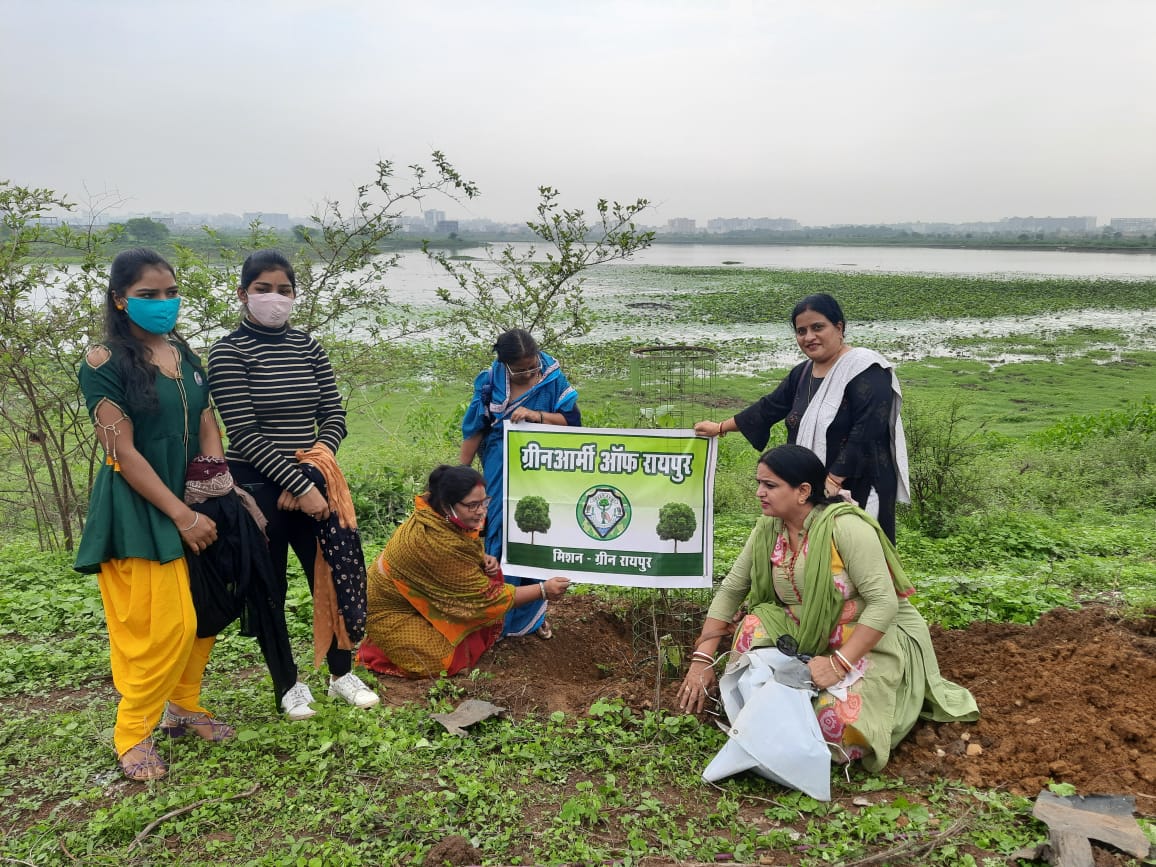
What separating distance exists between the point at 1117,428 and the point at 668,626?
825 centimetres

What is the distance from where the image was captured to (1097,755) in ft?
9.38

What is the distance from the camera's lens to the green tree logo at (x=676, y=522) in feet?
12.2

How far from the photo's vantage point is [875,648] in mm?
3072

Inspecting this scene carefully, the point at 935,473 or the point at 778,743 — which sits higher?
the point at 778,743

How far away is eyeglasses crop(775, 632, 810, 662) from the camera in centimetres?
307

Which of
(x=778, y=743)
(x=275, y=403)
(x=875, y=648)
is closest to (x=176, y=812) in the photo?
(x=275, y=403)

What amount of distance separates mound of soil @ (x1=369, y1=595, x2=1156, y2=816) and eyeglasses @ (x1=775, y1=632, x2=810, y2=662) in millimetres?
490

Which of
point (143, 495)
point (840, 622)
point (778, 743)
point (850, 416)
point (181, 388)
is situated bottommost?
point (778, 743)

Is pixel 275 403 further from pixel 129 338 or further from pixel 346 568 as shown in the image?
pixel 346 568

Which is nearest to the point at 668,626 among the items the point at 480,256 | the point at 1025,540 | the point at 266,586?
the point at 266,586

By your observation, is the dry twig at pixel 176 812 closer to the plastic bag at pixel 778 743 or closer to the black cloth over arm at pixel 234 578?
the black cloth over arm at pixel 234 578

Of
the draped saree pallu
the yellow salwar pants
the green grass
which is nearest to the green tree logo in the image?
the green grass

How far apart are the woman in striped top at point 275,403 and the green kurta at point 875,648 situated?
177 centimetres

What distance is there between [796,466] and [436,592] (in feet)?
5.67
